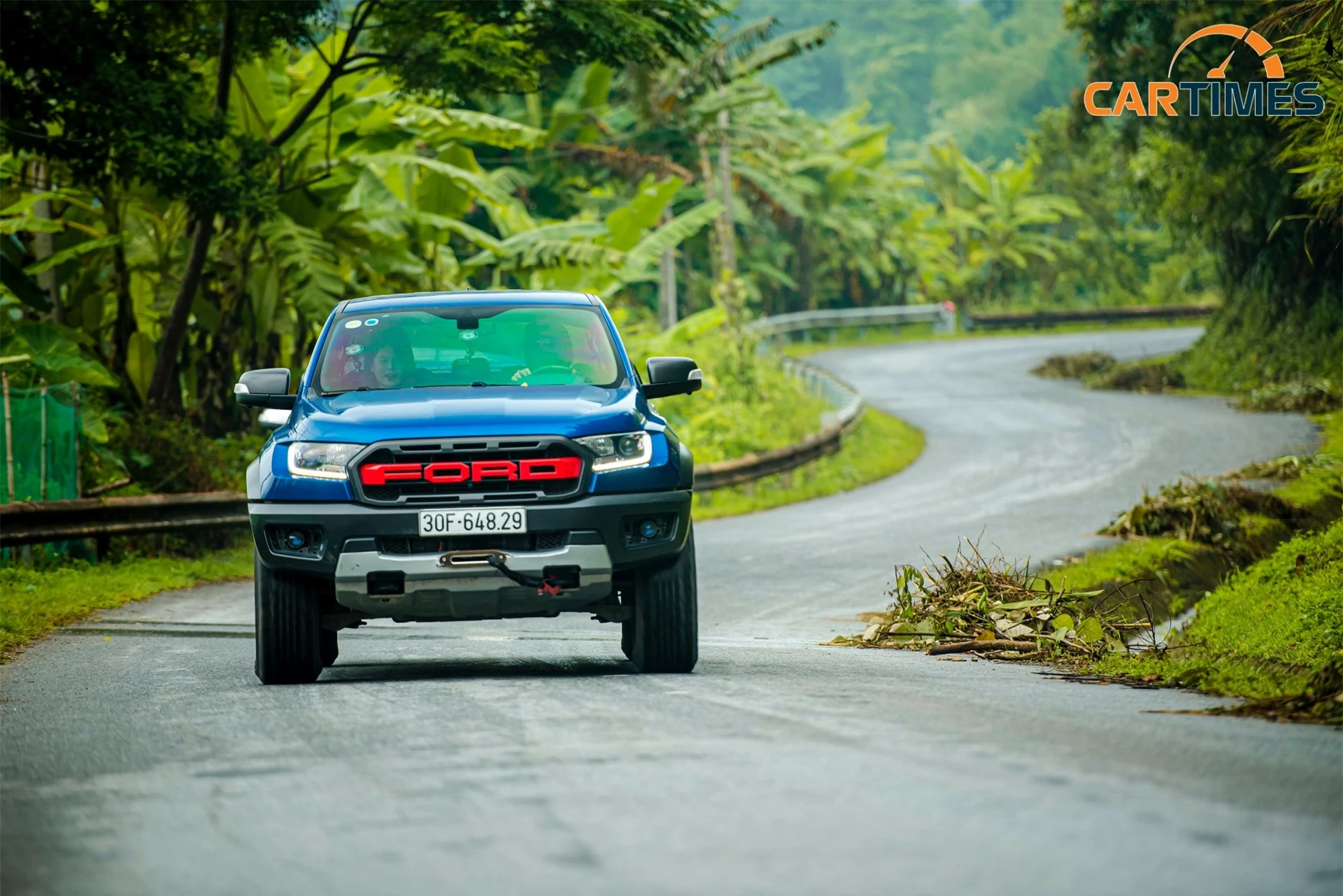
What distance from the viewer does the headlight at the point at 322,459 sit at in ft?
27.0

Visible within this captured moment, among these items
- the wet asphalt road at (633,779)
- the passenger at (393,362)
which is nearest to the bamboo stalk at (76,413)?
the wet asphalt road at (633,779)

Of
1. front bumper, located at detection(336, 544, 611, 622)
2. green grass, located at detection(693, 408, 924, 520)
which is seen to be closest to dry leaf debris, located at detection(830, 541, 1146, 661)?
front bumper, located at detection(336, 544, 611, 622)

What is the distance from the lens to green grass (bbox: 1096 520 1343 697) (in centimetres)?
809

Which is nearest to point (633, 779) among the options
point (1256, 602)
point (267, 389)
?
point (267, 389)

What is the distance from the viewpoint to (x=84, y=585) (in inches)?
590

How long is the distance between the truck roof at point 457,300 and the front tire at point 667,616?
192 cm

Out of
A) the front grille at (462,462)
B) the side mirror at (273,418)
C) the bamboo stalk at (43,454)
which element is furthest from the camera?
the bamboo stalk at (43,454)

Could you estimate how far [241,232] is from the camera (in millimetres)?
20859

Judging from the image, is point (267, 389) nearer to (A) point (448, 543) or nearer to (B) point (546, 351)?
(B) point (546, 351)

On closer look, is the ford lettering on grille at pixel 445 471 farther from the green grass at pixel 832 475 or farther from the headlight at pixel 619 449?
the green grass at pixel 832 475

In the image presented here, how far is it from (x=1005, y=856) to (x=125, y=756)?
3.47 metres

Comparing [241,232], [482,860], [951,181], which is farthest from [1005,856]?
[951,181]

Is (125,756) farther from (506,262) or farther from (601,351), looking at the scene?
(506,262)

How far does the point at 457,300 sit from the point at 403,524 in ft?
6.57
